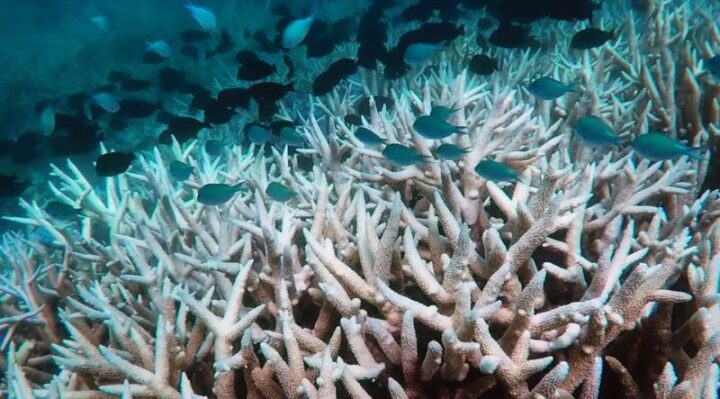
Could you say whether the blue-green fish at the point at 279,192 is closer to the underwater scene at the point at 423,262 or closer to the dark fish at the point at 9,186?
the underwater scene at the point at 423,262

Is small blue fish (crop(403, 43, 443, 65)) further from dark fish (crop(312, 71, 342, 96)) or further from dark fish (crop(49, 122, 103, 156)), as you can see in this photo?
dark fish (crop(49, 122, 103, 156))

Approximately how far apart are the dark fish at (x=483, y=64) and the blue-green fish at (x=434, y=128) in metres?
2.53

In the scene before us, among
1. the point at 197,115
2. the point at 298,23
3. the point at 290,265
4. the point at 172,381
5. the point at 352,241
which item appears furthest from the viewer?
the point at 197,115

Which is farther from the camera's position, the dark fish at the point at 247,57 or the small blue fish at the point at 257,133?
the dark fish at the point at 247,57

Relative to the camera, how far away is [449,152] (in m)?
2.59

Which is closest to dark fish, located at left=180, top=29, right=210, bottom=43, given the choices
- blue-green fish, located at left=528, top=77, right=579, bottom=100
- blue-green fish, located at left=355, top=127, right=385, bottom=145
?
blue-green fish, located at left=355, top=127, right=385, bottom=145

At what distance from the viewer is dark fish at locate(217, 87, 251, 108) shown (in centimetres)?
527

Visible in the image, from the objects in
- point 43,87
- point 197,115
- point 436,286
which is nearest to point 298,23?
point 197,115

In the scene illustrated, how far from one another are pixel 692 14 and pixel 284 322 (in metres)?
6.58

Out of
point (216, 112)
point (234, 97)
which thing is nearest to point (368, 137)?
point (234, 97)

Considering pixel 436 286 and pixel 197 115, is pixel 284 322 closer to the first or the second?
pixel 436 286

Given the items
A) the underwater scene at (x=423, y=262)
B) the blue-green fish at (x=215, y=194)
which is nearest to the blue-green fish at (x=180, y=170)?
the underwater scene at (x=423, y=262)

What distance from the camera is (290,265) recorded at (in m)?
2.09

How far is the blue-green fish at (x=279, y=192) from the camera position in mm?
2984
